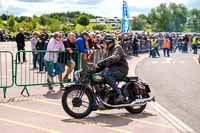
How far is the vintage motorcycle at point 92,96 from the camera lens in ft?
31.4

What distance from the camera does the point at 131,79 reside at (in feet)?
33.1

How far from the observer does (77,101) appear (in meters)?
9.55

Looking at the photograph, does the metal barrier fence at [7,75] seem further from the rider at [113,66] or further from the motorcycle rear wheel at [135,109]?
the motorcycle rear wheel at [135,109]

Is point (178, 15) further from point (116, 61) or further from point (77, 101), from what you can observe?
point (77, 101)

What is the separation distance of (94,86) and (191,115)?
6.95 ft

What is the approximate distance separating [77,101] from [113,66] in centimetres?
106

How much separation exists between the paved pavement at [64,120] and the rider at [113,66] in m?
0.62

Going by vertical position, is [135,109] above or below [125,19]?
below

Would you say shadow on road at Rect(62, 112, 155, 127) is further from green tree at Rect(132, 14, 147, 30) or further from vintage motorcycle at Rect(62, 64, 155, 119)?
green tree at Rect(132, 14, 147, 30)

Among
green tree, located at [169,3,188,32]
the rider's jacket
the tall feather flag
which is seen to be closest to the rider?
the rider's jacket

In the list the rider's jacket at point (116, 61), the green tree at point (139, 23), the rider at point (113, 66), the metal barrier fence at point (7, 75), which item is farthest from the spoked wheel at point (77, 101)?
the green tree at point (139, 23)

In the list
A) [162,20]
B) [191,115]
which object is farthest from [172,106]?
[162,20]

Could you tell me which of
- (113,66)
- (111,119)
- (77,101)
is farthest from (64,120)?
(113,66)

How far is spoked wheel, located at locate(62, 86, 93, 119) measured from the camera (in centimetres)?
955
